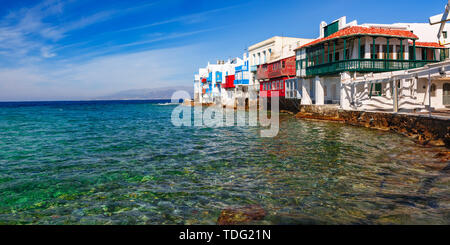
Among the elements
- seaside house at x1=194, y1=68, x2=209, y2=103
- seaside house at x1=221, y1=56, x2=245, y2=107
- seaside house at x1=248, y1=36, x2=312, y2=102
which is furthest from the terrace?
seaside house at x1=194, y1=68, x2=209, y2=103

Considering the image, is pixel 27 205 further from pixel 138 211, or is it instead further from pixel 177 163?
pixel 177 163

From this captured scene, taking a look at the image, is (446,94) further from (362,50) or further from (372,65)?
(362,50)

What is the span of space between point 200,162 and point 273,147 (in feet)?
15.6

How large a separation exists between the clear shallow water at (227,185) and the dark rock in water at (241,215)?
0.18 meters

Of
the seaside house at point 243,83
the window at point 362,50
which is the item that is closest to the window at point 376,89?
the window at point 362,50

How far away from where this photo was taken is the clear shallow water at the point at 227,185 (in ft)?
21.2

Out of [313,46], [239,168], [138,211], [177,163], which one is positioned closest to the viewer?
[138,211]

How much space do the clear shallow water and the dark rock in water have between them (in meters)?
0.18

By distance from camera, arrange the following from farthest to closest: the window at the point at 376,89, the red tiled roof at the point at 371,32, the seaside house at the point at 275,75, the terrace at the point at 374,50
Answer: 1. the seaside house at the point at 275,75
2. the window at the point at 376,89
3. the terrace at the point at 374,50
4. the red tiled roof at the point at 371,32

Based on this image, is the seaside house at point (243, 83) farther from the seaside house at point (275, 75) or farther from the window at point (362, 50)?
the window at point (362, 50)

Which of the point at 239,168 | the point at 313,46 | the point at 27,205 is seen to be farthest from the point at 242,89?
the point at 27,205

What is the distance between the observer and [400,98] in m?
24.0

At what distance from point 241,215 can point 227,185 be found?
2301mm

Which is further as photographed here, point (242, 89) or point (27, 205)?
point (242, 89)
